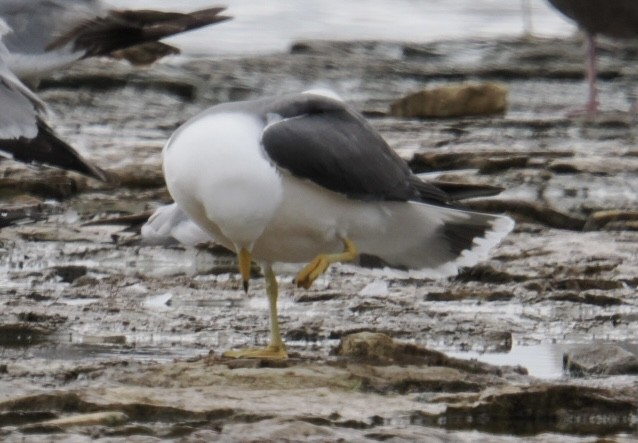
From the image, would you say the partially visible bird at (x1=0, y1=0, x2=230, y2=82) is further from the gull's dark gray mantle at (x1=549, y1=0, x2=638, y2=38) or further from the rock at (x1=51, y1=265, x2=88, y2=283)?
the rock at (x1=51, y1=265, x2=88, y2=283)

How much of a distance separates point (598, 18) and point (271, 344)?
24.2 feet

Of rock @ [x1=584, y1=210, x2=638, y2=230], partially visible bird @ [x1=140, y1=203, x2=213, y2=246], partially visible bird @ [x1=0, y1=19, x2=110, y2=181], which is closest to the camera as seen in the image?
partially visible bird @ [x1=140, y1=203, x2=213, y2=246]

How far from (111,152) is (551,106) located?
368 centimetres

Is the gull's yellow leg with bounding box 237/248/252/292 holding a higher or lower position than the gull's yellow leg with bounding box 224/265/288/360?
higher

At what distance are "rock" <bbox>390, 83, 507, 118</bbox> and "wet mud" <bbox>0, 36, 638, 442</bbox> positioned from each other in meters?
0.11

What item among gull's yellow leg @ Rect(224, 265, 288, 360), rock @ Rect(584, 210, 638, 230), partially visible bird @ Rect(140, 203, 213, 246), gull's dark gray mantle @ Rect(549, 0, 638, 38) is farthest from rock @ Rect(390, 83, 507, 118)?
gull's yellow leg @ Rect(224, 265, 288, 360)

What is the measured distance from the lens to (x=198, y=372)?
4516 millimetres

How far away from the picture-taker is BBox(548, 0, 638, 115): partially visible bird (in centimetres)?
1162

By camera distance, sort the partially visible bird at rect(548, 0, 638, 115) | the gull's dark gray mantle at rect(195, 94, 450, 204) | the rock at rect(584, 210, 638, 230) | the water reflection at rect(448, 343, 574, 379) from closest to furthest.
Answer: the water reflection at rect(448, 343, 574, 379) → the gull's dark gray mantle at rect(195, 94, 450, 204) → the rock at rect(584, 210, 638, 230) → the partially visible bird at rect(548, 0, 638, 115)

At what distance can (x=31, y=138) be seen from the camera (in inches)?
300

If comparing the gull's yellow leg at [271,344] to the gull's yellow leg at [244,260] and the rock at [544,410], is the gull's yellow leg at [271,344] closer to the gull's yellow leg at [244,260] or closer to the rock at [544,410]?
the gull's yellow leg at [244,260]

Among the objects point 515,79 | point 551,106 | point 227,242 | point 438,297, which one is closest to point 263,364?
point 227,242

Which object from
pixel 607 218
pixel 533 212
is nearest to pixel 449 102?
pixel 533 212

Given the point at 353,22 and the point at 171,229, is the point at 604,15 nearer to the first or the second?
the point at 353,22
